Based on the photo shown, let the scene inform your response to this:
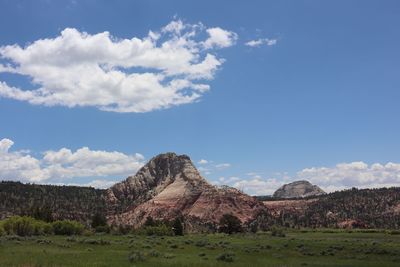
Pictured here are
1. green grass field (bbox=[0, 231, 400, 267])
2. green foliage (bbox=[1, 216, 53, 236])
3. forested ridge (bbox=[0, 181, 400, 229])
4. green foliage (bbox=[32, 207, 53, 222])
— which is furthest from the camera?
forested ridge (bbox=[0, 181, 400, 229])

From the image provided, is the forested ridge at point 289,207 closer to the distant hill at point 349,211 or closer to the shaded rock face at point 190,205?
the distant hill at point 349,211

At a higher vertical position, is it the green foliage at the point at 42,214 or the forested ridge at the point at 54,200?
the forested ridge at the point at 54,200

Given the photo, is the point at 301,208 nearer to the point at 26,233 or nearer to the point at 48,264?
the point at 26,233

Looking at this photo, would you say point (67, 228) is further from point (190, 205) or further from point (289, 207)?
point (289, 207)

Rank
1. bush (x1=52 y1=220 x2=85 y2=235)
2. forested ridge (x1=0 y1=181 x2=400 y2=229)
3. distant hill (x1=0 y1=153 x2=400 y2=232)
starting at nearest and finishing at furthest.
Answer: bush (x1=52 y1=220 x2=85 y2=235) → forested ridge (x1=0 y1=181 x2=400 y2=229) → distant hill (x1=0 y1=153 x2=400 y2=232)

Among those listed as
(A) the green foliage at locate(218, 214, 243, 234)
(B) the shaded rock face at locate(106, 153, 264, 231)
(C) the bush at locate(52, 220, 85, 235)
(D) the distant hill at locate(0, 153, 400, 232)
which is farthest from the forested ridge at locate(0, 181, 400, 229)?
(C) the bush at locate(52, 220, 85, 235)

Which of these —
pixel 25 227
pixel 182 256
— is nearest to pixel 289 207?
pixel 25 227

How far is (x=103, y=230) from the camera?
311 feet

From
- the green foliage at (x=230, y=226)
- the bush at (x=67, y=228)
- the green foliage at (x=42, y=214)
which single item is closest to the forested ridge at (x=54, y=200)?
the green foliage at (x=42, y=214)

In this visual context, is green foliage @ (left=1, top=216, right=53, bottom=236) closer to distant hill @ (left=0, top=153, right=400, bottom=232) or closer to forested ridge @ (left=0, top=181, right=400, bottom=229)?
forested ridge @ (left=0, top=181, right=400, bottom=229)

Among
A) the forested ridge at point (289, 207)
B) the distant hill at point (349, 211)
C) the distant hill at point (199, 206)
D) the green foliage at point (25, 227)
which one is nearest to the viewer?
the green foliage at point (25, 227)

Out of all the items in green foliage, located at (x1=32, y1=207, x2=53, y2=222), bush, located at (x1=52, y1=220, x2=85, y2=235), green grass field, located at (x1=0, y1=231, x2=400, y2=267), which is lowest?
green grass field, located at (x1=0, y1=231, x2=400, y2=267)

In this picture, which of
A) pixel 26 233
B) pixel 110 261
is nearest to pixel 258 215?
pixel 26 233

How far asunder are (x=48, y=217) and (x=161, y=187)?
9595cm
